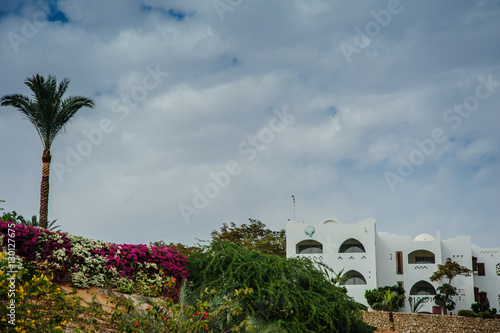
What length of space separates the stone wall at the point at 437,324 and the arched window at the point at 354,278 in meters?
6.58

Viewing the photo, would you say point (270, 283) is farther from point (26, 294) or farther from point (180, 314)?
point (26, 294)

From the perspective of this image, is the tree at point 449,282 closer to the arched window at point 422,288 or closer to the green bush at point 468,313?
the arched window at point 422,288

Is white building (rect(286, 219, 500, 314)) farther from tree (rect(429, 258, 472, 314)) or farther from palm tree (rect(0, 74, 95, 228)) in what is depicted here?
palm tree (rect(0, 74, 95, 228))

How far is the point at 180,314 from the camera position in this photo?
9820 millimetres

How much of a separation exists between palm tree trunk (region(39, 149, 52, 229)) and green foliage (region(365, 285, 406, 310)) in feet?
76.4

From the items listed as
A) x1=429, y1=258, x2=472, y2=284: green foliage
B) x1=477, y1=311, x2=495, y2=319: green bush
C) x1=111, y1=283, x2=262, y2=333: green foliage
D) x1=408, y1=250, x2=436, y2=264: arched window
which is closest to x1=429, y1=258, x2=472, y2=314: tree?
x1=429, y1=258, x2=472, y2=284: green foliage

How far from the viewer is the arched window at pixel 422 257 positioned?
42125mm

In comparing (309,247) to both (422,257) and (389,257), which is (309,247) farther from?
(422,257)

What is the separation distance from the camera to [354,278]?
131 ft

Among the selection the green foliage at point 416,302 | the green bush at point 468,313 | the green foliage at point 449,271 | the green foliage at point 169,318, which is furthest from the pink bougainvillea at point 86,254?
the green foliage at point 449,271

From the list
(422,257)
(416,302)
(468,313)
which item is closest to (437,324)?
(468,313)

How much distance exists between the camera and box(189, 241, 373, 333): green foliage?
13.5m

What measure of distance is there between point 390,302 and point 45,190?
21.8m

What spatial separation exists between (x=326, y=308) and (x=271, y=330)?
2741 millimetres
